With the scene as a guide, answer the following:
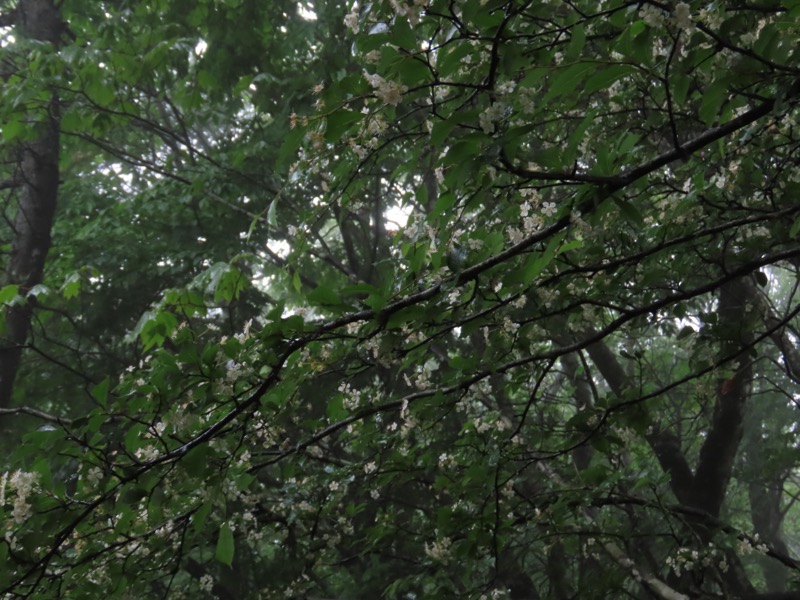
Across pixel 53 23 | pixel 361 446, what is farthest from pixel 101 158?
pixel 361 446

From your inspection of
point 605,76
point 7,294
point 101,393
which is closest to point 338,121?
point 605,76

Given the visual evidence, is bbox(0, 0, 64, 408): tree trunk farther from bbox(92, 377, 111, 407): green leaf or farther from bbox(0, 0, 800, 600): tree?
bbox(92, 377, 111, 407): green leaf

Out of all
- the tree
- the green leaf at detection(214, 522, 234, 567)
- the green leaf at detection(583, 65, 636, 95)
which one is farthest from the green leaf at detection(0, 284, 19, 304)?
the green leaf at detection(583, 65, 636, 95)

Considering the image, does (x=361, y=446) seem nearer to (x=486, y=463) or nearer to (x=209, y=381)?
(x=486, y=463)

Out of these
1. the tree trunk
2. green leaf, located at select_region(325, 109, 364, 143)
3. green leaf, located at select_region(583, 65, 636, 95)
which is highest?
the tree trunk

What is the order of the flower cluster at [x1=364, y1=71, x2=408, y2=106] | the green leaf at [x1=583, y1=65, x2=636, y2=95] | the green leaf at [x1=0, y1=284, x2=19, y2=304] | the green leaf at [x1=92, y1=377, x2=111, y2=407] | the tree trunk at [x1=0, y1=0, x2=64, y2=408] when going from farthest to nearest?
the tree trunk at [x1=0, y1=0, x2=64, y2=408]
the green leaf at [x1=0, y1=284, x2=19, y2=304]
the green leaf at [x1=92, y1=377, x2=111, y2=407]
the flower cluster at [x1=364, y1=71, x2=408, y2=106]
the green leaf at [x1=583, y1=65, x2=636, y2=95]

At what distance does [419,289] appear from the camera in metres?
1.48

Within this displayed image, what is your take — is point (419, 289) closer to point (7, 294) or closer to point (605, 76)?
point (605, 76)

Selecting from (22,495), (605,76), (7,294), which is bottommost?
(22,495)

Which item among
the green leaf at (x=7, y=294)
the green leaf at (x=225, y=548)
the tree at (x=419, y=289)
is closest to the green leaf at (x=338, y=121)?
the tree at (x=419, y=289)

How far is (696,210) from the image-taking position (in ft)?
6.35

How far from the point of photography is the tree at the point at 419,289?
1245mm

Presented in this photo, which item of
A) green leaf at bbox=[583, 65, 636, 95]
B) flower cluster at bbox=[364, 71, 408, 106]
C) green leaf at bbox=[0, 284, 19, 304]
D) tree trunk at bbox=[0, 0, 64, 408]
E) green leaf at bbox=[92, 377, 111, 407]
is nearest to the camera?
green leaf at bbox=[583, 65, 636, 95]

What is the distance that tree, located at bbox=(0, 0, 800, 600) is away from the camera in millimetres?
1245
